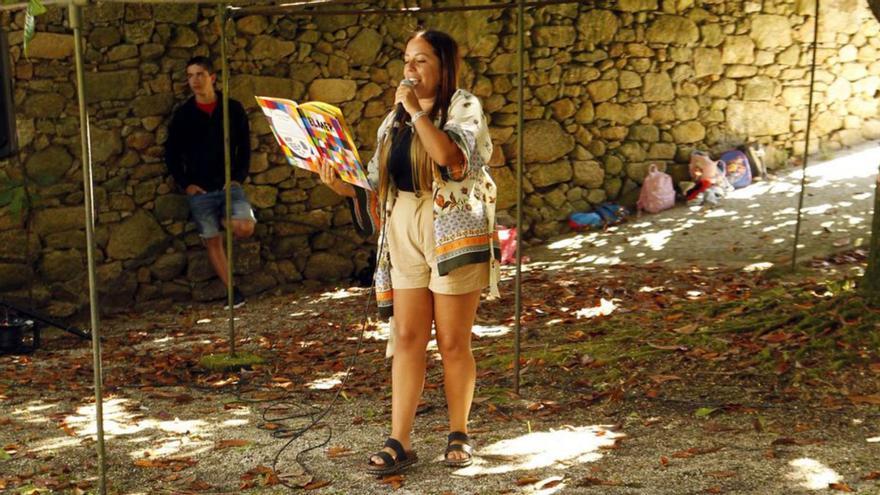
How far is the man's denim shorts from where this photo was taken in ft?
26.0

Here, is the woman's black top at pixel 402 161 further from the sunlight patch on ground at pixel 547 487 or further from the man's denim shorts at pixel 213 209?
the man's denim shorts at pixel 213 209

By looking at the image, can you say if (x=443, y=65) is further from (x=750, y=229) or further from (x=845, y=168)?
(x=845, y=168)

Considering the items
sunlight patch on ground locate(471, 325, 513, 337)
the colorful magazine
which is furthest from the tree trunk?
the colorful magazine

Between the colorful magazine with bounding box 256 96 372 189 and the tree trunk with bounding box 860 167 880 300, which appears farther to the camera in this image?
the tree trunk with bounding box 860 167 880 300

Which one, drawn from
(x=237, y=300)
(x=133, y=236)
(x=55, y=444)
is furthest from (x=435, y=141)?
(x=133, y=236)

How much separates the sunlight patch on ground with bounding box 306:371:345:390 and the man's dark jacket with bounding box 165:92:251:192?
8.72 feet

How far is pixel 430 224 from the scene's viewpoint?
3.64 meters

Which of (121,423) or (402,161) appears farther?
(121,423)

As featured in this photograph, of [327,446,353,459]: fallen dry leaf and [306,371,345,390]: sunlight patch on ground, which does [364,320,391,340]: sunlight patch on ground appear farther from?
[327,446,353,459]: fallen dry leaf

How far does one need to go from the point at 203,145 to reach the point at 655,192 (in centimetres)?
413

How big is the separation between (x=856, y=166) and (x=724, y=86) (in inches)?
59.2

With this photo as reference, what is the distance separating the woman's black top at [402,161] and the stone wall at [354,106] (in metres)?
4.75

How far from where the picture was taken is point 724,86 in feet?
33.3

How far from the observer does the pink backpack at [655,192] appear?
9711mm
